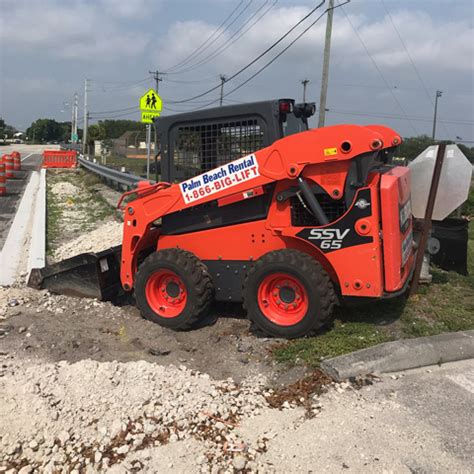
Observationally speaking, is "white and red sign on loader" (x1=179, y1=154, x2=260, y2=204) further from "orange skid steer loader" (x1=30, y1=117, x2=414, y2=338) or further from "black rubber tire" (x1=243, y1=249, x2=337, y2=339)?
"black rubber tire" (x1=243, y1=249, x2=337, y2=339)

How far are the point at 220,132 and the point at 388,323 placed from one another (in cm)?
268

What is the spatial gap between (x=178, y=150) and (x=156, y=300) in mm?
1713

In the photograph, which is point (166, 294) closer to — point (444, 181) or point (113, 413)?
point (113, 413)

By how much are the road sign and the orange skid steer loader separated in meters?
0.47

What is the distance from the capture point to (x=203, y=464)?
301 cm

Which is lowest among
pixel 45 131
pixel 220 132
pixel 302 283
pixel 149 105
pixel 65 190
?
pixel 302 283

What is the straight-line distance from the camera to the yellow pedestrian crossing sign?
12953 millimetres

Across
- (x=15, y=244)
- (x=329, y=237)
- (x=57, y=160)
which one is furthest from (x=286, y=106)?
(x=57, y=160)

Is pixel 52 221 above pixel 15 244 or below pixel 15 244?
above

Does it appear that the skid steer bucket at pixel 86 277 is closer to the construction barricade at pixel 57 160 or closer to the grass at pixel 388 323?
the grass at pixel 388 323

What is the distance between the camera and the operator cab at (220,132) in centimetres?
504

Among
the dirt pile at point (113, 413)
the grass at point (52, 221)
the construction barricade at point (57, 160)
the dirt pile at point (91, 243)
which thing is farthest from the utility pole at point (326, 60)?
the construction barricade at point (57, 160)

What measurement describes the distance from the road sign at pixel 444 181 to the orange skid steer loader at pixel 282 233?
0.47 m

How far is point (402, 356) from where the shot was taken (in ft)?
13.9
